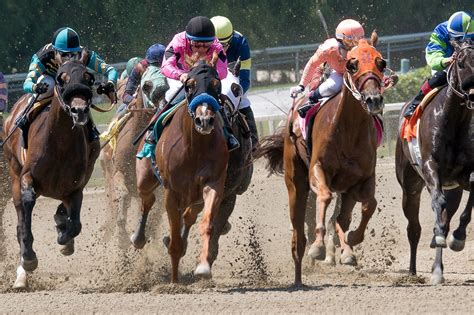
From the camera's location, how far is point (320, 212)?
34.2ft

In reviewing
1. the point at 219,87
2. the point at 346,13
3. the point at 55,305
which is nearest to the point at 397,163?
the point at 219,87

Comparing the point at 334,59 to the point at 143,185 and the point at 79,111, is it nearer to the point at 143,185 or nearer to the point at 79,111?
the point at 143,185

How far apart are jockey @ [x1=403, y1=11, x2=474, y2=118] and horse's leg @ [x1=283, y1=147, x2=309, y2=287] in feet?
4.29

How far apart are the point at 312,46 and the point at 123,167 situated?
13604 mm

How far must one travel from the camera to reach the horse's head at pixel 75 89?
34.6 ft

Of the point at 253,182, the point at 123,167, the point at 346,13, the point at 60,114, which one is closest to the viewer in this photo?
the point at 60,114

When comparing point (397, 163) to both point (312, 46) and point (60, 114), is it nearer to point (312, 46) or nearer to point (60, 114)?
point (60, 114)

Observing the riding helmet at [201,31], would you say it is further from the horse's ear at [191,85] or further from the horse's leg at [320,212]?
the horse's leg at [320,212]

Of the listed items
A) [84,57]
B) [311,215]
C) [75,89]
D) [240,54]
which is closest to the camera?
[75,89]

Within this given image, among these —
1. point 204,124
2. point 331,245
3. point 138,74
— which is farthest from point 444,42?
point 138,74

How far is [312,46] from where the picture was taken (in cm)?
2722

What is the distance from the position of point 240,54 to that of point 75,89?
8.37 feet

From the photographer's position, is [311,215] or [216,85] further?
[311,215]

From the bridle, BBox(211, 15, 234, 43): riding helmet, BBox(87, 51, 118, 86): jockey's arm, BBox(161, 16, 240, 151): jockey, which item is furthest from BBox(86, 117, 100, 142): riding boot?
the bridle
